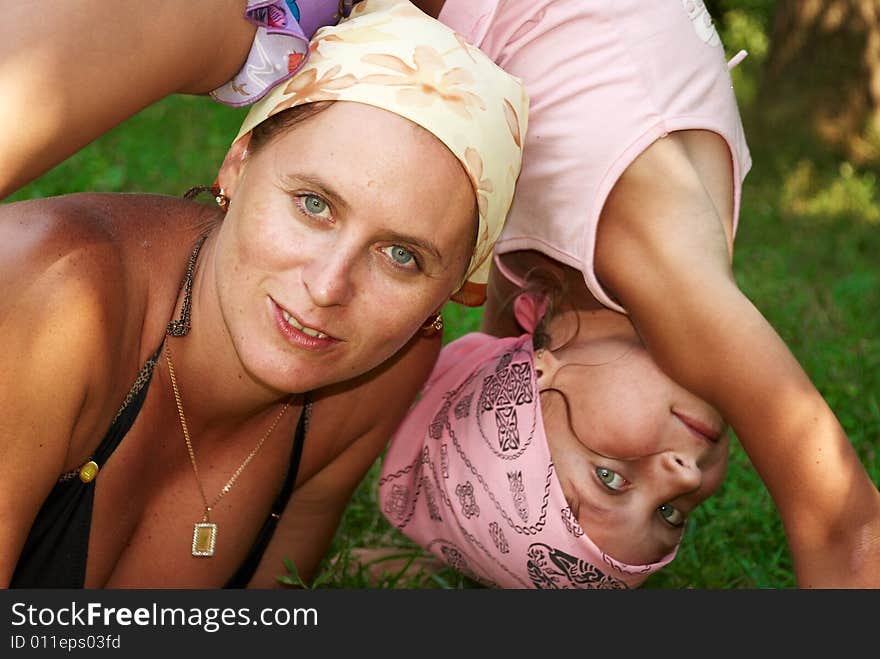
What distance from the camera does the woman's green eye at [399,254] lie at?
7.91 feet

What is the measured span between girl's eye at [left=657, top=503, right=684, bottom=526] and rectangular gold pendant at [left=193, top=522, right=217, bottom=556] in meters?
1.08

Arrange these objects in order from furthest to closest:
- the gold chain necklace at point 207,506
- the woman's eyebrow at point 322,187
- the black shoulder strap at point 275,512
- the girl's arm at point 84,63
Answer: the black shoulder strap at point 275,512
the gold chain necklace at point 207,506
the woman's eyebrow at point 322,187
the girl's arm at point 84,63

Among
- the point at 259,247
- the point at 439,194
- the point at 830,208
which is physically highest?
the point at 439,194

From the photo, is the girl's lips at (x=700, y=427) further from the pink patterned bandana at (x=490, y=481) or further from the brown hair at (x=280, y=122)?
the brown hair at (x=280, y=122)

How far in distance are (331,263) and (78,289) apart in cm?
47

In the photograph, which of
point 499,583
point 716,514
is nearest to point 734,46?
point 716,514

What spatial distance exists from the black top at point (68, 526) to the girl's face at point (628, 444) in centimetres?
98

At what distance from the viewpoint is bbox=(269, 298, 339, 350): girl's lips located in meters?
2.40

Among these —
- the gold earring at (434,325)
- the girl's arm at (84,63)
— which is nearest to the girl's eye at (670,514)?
the gold earring at (434,325)

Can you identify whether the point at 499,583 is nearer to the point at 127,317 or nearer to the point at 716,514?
the point at 716,514

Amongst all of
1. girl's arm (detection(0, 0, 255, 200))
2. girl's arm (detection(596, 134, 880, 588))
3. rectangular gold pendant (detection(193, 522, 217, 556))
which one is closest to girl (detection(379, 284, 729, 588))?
girl's arm (detection(596, 134, 880, 588))

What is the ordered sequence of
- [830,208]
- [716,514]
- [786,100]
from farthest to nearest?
1. [786,100]
2. [830,208]
3. [716,514]

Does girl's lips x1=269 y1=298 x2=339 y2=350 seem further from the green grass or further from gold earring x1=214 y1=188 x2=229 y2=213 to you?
the green grass

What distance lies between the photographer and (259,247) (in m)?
2.36
